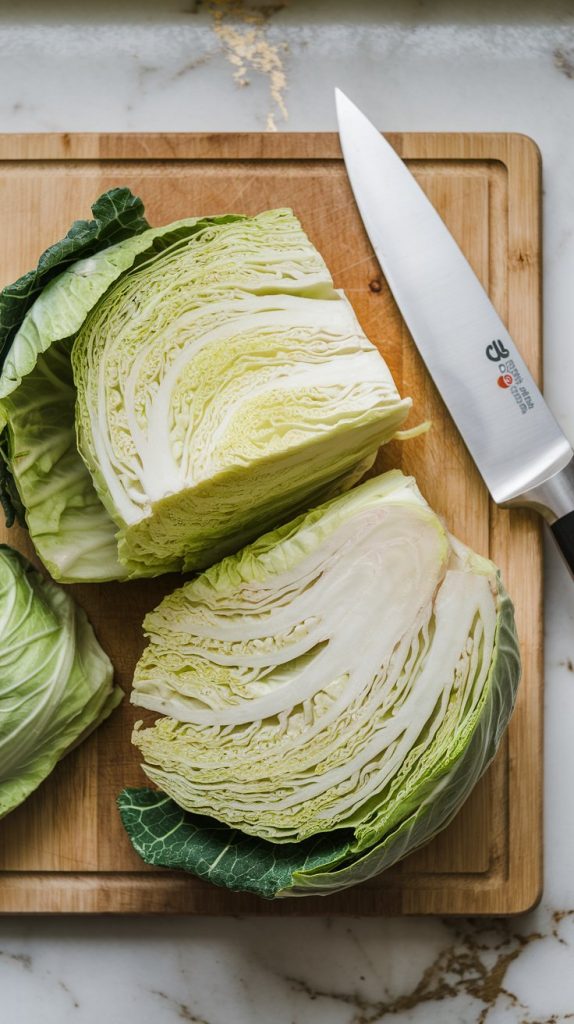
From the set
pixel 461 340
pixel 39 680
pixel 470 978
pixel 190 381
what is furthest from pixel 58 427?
pixel 470 978

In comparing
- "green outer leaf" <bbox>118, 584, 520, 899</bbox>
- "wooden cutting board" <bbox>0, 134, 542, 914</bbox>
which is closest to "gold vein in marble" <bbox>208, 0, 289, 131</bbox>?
"wooden cutting board" <bbox>0, 134, 542, 914</bbox>

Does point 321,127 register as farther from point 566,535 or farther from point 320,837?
point 320,837

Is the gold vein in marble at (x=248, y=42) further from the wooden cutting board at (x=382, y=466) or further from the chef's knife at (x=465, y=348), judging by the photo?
the chef's knife at (x=465, y=348)

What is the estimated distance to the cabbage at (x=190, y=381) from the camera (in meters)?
1.75

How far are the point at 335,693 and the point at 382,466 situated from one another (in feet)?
1.71

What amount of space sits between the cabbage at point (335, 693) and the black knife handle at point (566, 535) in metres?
0.28

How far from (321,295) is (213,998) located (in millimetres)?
1457

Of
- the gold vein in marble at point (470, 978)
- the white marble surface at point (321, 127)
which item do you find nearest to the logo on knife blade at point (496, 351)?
the white marble surface at point (321, 127)

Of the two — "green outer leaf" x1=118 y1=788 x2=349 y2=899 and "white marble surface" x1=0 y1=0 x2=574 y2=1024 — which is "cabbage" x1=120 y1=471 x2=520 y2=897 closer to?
"green outer leaf" x1=118 y1=788 x2=349 y2=899

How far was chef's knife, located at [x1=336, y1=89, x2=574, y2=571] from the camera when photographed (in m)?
Answer: 1.96

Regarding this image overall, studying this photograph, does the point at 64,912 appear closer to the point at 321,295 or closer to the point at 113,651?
the point at 113,651

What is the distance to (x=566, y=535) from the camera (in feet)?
6.40

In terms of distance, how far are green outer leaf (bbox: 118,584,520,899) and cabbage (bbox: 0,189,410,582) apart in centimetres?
47

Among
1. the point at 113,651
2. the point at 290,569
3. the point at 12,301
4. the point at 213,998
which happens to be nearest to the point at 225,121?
the point at 12,301
